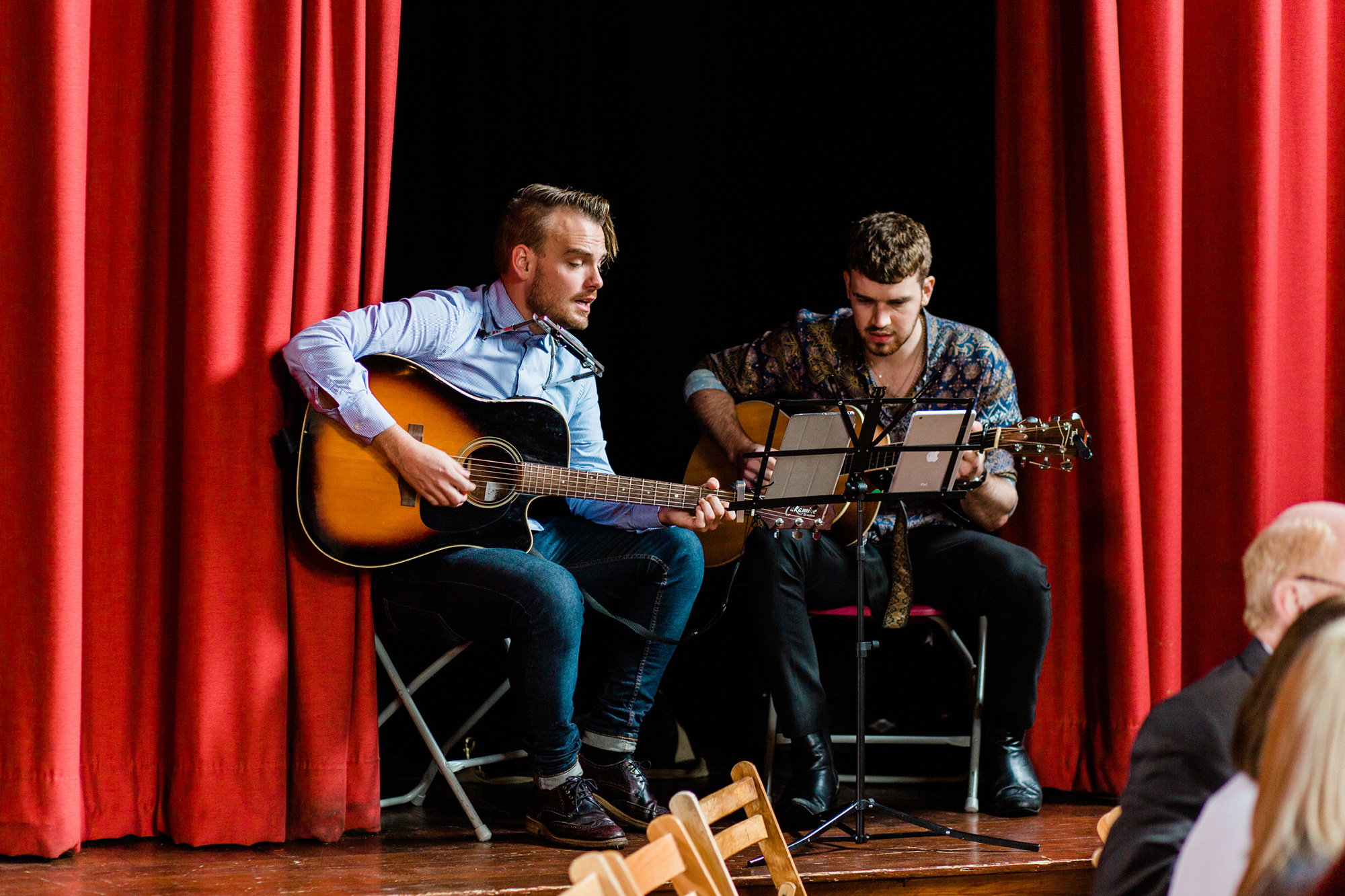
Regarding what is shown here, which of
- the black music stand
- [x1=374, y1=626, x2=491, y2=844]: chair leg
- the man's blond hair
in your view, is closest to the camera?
the man's blond hair

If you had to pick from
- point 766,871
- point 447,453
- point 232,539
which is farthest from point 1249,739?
point 232,539

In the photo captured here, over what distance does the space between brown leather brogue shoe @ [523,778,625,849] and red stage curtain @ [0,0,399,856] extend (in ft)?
1.43

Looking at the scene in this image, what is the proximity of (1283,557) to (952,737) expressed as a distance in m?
1.77

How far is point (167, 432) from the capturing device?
8.34 ft

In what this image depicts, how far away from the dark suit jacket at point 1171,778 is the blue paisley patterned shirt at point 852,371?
1716 millimetres

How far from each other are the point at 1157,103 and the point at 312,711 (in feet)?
8.94

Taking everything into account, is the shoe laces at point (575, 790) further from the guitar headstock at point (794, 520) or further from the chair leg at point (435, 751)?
the guitar headstock at point (794, 520)

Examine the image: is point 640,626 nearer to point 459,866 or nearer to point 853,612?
point 853,612

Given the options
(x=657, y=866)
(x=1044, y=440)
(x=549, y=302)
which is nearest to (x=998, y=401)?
(x=1044, y=440)

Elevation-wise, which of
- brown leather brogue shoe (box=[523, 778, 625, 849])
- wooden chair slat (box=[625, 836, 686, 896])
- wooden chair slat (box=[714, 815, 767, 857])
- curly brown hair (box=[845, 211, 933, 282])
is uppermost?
curly brown hair (box=[845, 211, 933, 282])

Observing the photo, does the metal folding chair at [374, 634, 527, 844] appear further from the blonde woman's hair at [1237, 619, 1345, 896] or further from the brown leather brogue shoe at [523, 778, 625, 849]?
the blonde woman's hair at [1237, 619, 1345, 896]

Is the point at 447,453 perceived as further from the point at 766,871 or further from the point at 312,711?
the point at 766,871

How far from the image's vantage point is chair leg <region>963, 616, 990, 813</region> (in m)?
2.85

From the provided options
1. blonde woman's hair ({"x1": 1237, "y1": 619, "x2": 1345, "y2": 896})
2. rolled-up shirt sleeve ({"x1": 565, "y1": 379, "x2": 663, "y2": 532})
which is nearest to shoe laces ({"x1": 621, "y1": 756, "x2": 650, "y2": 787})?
rolled-up shirt sleeve ({"x1": 565, "y1": 379, "x2": 663, "y2": 532})
